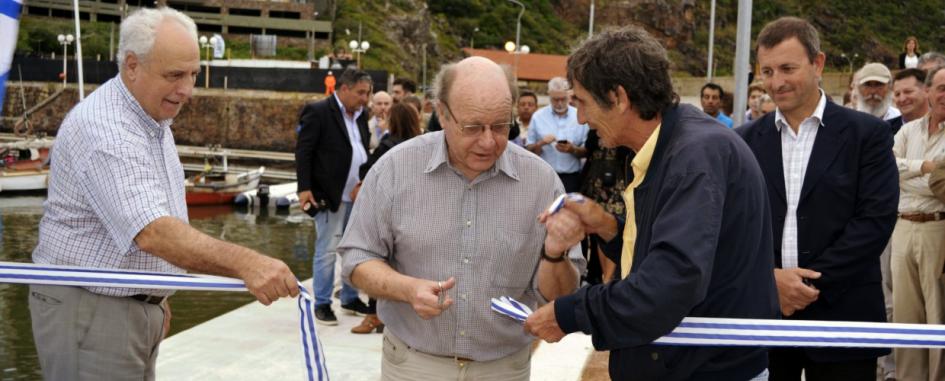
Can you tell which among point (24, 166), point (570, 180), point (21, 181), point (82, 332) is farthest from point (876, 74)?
point (24, 166)

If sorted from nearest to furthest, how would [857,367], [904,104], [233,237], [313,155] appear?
1. [857,367]
2. [904,104]
3. [313,155]
4. [233,237]

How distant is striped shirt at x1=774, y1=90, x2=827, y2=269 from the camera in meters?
4.06

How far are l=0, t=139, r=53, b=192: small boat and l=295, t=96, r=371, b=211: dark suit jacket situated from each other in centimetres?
2557

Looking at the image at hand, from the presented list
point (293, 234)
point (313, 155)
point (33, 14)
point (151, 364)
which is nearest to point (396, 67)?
point (33, 14)

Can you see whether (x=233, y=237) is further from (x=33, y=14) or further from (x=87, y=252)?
(x=33, y=14)

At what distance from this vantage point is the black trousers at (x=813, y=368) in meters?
3.95

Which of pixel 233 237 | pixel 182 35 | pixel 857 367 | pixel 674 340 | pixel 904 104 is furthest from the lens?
pixel 233 237

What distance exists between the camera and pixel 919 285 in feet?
20.0

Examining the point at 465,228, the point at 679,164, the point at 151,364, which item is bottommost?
the point at 151,364

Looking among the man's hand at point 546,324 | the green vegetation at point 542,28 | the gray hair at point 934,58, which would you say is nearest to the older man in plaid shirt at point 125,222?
the man's hand at point 546,324

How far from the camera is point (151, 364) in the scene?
3.96 metres

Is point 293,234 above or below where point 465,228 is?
below

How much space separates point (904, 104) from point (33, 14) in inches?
3101

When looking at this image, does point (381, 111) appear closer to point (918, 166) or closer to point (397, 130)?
point (397, 130)
